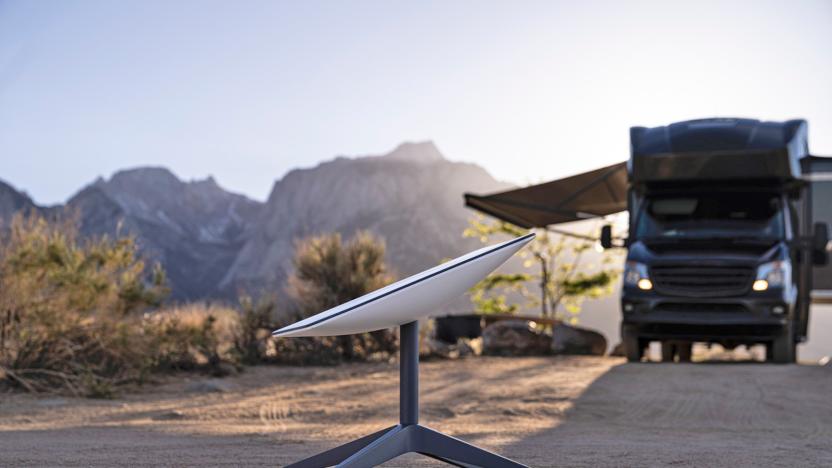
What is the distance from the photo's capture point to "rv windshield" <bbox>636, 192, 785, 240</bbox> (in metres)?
10.6

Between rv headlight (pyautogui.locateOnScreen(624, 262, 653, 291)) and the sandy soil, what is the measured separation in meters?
0.99

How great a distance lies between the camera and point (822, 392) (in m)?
8.17

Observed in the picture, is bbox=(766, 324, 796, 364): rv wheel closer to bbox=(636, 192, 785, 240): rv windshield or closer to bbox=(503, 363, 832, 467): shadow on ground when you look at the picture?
bbox=(503, 363, 832, 467): shadow on ground

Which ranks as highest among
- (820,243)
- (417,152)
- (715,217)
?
(417,152)

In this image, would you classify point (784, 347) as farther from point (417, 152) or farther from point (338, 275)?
point (417, 152)

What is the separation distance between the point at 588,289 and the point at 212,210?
255ft

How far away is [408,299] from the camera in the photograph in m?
3.05

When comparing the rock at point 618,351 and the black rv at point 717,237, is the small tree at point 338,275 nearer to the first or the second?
the black rv at point 717,237

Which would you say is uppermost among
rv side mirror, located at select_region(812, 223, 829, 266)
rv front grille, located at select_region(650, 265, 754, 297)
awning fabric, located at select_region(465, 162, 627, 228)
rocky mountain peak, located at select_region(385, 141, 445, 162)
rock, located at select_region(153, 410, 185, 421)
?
rocky mountain peak, located at select_region(385, 141, 445, 162)

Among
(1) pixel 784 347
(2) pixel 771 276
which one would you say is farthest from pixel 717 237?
(1) pixel 784 347

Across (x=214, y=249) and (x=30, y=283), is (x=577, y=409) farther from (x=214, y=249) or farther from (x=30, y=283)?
(x=214, y=249)

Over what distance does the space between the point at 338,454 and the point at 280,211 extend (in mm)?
97726

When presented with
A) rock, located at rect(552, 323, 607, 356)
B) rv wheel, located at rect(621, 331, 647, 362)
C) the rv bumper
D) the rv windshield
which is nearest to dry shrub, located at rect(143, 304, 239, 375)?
rv wheel, located at rect(621, 331, 647, 362)

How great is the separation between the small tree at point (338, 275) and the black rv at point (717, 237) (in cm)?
399
